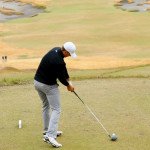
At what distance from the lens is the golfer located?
940 centimetres

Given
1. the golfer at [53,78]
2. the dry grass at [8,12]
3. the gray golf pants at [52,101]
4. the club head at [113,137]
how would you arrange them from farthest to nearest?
the dry grass at [8,12], the club head at [113,137], the gray golf pants at [52,101], the golfer at [53,78]

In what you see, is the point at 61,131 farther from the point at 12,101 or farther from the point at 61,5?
the point at 61,5

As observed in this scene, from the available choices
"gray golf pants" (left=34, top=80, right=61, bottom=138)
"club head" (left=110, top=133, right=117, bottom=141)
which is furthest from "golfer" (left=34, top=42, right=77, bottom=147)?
"club head" (left=110, top=133, right=117, bottom=141)

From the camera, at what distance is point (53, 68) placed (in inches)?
372

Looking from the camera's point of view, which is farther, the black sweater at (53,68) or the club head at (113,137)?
the club head at (113,137)

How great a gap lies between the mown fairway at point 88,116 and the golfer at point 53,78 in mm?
400

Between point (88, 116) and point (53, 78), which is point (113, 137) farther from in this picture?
point (88, 116)

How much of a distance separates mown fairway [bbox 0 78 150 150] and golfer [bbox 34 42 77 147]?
0.40m

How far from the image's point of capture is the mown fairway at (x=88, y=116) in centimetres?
1008

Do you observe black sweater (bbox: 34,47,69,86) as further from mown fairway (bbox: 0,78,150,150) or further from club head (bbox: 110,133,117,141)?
club head (bbox: 110,133,117,141)

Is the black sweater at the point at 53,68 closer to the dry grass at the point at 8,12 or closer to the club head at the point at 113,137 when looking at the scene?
the club head at the point at 113,137

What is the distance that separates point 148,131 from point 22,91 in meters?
5.14

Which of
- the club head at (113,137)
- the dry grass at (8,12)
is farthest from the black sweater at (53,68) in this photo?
the dry grass at (8,12)

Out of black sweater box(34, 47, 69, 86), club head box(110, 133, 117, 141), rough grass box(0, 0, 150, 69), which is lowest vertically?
rough grass box(0, 0, 150, 69)
